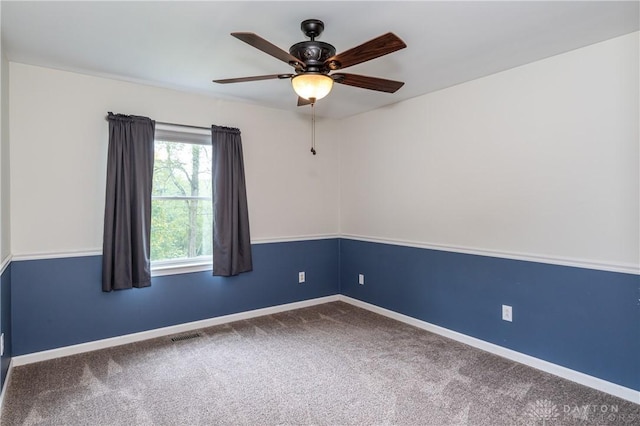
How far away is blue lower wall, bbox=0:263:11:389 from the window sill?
40.7 inches

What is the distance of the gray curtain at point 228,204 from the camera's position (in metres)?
3.67

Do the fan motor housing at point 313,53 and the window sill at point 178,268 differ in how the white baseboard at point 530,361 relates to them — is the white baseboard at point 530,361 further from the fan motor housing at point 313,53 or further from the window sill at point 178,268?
the fan motor housing at point 313,53

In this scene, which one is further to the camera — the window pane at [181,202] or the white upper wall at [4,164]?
the window pane at [181,202]

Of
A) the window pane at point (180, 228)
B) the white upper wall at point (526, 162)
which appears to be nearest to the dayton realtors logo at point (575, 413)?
the white upper wall at point (526, 162)

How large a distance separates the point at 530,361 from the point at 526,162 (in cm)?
154

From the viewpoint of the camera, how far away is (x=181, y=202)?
362 cm

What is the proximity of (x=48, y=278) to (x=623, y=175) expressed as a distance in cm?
428

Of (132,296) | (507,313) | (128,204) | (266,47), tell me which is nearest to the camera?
(266,47)

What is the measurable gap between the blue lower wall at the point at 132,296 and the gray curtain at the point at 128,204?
0.52 ft

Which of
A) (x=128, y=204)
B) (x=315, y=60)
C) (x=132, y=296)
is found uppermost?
(x=315, y=60)

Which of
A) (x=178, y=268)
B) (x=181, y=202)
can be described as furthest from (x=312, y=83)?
(x=178, y=268)

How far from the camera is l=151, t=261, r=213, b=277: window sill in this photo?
3419 millimetres

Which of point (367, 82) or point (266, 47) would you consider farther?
point (367, 82)

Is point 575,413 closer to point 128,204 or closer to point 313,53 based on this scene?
point 313,53
